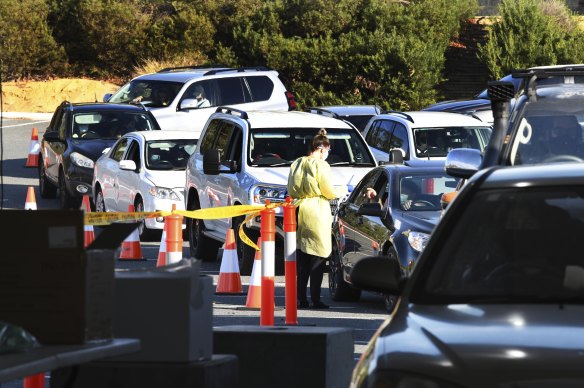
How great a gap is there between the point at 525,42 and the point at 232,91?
1651 centimetres

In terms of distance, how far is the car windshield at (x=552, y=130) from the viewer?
Result: 33.5 ft

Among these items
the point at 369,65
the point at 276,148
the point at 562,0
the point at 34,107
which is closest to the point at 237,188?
the point at 276,148

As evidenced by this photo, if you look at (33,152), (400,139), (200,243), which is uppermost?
(400,139)

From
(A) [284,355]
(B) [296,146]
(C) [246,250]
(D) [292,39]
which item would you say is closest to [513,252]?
(A) [284,355]

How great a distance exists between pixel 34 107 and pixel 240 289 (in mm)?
30877

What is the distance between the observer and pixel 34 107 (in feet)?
150

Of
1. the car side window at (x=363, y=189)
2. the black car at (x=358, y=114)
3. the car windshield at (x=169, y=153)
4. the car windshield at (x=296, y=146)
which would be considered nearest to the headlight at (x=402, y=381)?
the car side window at (x=363, y=189)

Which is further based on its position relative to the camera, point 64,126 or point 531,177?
point 64,126

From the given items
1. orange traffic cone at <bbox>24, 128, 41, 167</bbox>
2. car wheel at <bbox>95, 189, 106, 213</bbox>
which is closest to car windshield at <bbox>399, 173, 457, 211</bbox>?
car wheel at <bbox>95, 189, 106, 213</bbox>

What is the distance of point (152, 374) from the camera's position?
652 cm

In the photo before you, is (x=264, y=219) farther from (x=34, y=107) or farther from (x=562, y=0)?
(x=562, y=0)

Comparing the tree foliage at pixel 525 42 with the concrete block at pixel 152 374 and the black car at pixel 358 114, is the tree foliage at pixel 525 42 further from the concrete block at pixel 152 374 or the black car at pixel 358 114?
the concrete block at pixel 152 374

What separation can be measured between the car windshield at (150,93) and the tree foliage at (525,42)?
15.1 meters

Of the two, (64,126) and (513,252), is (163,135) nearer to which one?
(64,126)
